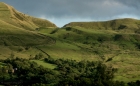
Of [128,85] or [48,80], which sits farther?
[48,80]

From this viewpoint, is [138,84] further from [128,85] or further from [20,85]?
[20,85]

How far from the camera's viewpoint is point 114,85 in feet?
538

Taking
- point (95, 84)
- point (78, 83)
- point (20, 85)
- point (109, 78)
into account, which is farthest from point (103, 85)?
point (20, 85)

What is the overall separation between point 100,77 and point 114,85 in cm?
3502

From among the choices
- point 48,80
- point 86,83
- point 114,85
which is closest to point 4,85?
point 48,80

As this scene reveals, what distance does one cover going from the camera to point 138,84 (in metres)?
173

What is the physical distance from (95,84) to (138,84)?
88.7 feet

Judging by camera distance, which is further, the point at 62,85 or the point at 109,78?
the point at 109,78

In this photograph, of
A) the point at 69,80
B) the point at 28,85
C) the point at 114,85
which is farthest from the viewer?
the point at 28,85

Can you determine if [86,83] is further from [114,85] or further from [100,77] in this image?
[100,77]

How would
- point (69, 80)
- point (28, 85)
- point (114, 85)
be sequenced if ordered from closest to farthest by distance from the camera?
point (114, 85)
point (69, 80)
point (28, 85)

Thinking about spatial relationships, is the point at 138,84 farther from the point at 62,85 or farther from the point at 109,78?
the point at 62,85

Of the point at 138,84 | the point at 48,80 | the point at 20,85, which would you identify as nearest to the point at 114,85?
the point at 138,84

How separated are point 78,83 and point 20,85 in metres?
48.6
